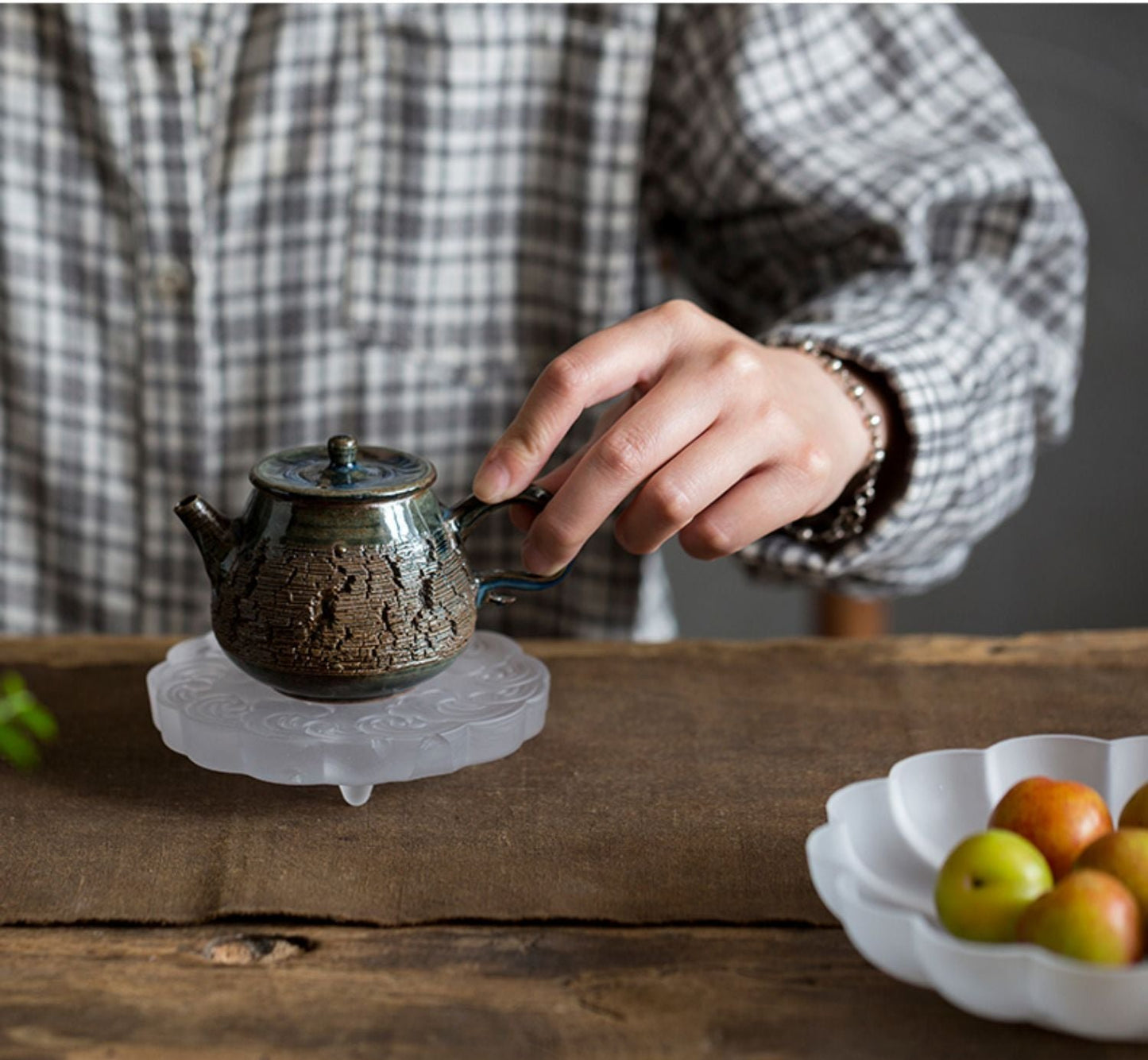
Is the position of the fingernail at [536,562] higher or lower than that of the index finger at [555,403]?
lower

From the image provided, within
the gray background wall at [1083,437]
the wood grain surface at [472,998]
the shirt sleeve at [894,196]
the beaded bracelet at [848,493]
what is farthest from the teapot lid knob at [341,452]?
the gray background wall at [1083,437]

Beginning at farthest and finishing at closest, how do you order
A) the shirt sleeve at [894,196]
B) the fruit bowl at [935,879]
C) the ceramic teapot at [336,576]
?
the shirt sleeve at [894,196], the ceramic teapot at [336,576], the fruit bowl at [935,879]

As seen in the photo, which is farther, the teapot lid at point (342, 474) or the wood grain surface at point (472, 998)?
the teapot lid at point (342, 474)

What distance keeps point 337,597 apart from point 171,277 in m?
0.66

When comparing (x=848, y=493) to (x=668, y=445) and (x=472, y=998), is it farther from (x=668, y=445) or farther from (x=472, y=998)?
(x=472, y=998)

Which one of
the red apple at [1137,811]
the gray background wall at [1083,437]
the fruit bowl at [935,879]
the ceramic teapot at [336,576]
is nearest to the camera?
the fruit bowl at [935,879]

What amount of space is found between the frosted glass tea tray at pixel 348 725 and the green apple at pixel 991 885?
309 mm

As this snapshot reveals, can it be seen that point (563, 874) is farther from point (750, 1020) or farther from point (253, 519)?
point (253, 519)

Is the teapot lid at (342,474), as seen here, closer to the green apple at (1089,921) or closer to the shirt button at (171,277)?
the green apple at (1089,921)

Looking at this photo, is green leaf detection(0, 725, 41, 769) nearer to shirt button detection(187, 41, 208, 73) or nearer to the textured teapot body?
the textured teapot body

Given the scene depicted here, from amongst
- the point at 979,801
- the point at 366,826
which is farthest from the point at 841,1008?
the point at 366,826

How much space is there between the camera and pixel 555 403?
0.80 m

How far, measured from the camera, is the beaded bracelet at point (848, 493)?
103 centimetres

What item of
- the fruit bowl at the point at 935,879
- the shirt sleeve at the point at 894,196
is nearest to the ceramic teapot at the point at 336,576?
the fruit bowl at the point at 935,879
